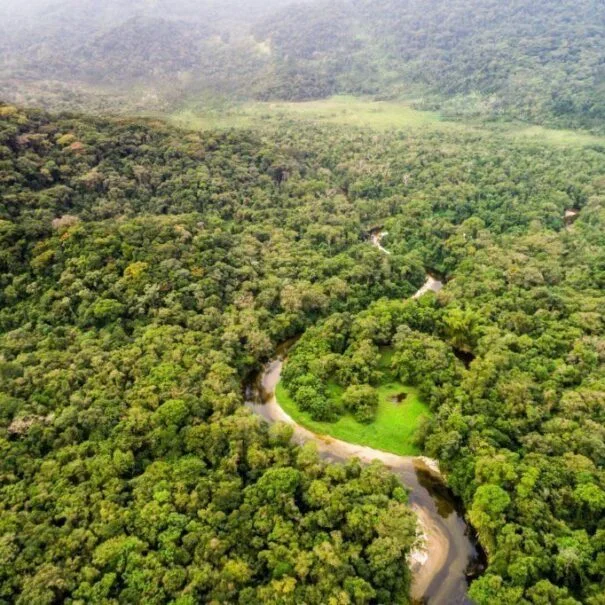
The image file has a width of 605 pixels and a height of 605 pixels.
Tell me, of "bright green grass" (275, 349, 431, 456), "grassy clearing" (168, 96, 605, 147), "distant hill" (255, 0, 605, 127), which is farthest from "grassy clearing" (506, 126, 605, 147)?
"bright green grass" (275, 349, 431, 456)

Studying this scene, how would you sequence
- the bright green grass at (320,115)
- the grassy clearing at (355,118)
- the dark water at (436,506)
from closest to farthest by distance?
1. the dark water at (436,506)
2. the grassy clearing at (355,118)
3. the bright green grass at (320,115)

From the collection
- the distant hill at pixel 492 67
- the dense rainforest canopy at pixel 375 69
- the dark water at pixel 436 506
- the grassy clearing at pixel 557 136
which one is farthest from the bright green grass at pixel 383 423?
the distant hill at pixel 492 67

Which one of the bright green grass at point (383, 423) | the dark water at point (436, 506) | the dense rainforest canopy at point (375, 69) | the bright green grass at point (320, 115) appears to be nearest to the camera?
the dark water at point (436, 506)

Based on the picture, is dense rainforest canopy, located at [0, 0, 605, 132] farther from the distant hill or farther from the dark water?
the dark water

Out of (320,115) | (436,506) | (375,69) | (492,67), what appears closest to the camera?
(436,506)

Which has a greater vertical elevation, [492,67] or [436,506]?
[492,67]

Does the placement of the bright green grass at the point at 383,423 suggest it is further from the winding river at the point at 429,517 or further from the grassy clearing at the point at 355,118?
the grassy clearing at the point at 355,118

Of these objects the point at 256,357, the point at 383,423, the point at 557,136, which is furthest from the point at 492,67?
the point at 383,423

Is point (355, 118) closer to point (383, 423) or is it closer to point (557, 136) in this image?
point (557, 136)
